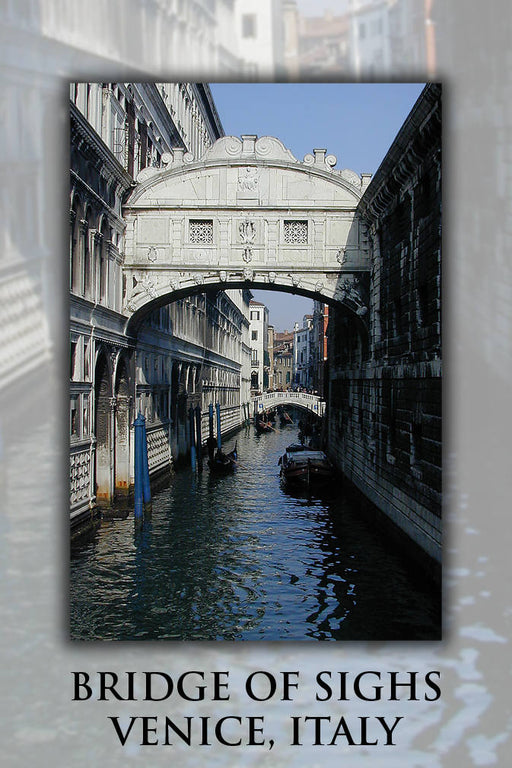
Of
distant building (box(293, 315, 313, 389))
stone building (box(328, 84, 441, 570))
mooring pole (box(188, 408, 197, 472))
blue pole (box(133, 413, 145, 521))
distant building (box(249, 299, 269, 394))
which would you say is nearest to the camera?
stone building (box(328, 84, 441, 570))

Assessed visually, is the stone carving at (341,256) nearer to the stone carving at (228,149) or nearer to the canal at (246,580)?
the stone carving at (228,149)

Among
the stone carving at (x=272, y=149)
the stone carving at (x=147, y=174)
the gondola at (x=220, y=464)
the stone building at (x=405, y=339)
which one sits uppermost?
the stone carving at (x=272, y=149)

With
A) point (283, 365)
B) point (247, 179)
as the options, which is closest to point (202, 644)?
point (247, 179)

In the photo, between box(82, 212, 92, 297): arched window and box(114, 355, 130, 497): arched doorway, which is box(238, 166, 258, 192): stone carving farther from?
box(114, 355, 130, 497): arched doorway

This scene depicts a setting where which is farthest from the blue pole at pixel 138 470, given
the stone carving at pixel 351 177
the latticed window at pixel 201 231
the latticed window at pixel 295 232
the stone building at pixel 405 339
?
the stone carving at pixel 351 177

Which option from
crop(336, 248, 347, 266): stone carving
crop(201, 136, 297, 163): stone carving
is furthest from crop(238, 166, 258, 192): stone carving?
crop(336, 248, 347, 266): stone carving

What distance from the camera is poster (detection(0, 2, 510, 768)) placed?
6125mm

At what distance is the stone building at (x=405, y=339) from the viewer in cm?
1081

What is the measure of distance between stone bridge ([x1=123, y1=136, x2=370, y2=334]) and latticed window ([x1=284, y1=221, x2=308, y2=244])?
0.02 metres

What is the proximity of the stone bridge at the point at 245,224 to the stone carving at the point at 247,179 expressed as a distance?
0.02m

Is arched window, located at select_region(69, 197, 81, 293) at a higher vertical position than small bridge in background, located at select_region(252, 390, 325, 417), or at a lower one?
higher

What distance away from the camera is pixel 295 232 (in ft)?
53.6

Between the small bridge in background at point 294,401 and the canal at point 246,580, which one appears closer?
the canal at point 246,580
